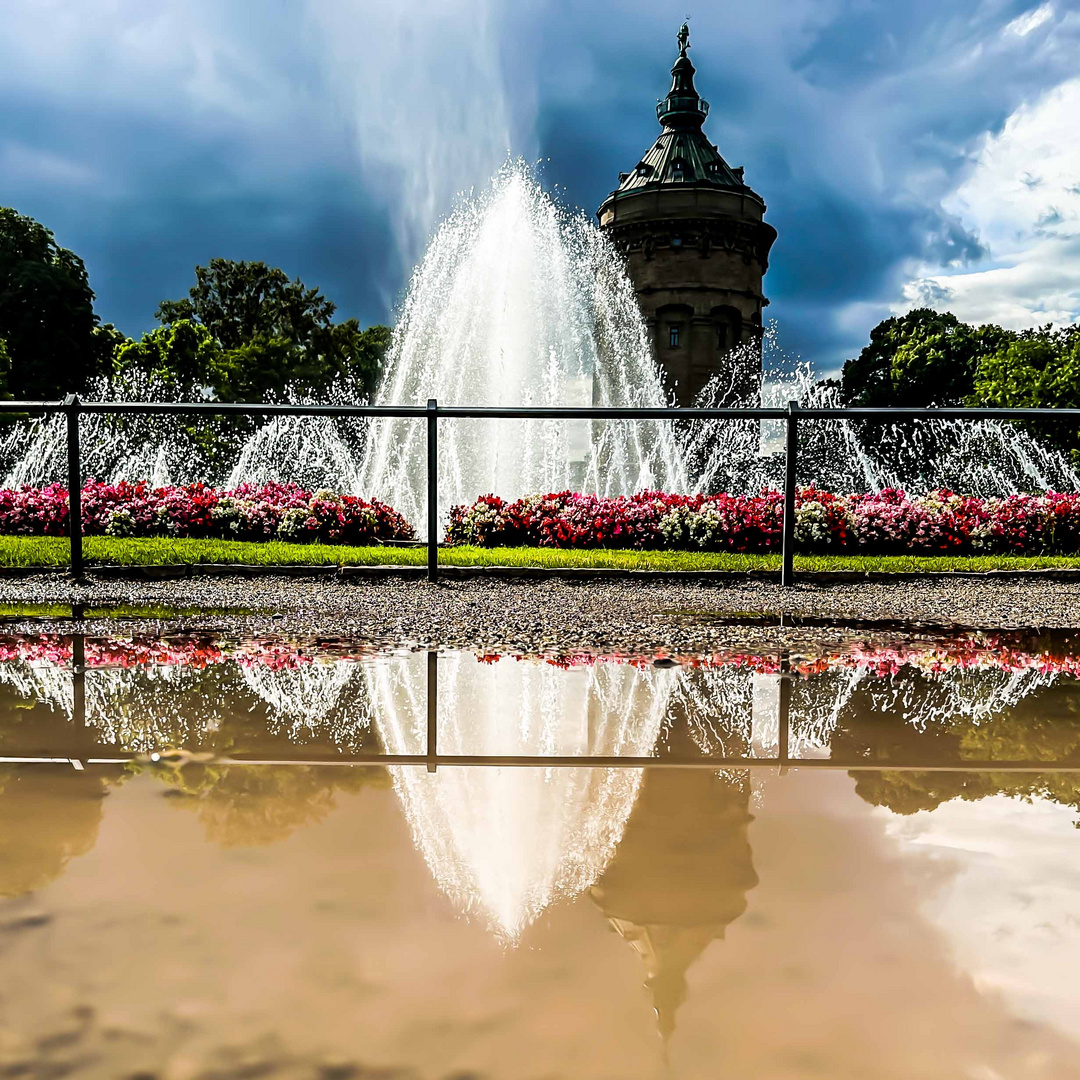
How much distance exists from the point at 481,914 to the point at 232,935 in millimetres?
453

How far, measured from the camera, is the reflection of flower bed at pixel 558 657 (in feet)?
14.8

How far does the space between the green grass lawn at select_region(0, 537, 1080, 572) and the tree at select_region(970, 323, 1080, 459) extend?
80.0ft

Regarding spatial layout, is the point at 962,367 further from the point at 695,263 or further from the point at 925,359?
the point at 695,263

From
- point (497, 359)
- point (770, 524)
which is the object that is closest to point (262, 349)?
point (497, 359)

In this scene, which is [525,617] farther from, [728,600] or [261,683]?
[261,683]

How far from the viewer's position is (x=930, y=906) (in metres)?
1.85

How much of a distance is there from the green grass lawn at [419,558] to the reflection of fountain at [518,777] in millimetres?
4784

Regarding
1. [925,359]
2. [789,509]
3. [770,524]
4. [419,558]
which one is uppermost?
[925,359]

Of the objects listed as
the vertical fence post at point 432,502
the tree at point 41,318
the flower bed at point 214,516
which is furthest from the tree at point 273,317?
the vertical fence post at point 432,502

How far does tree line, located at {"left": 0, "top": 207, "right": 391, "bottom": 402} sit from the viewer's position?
37.9 meters

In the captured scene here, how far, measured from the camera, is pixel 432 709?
357 centimetres

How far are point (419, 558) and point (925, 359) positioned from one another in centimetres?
4308

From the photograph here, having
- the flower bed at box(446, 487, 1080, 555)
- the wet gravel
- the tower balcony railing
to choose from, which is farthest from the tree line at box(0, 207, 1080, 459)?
the wet gravel

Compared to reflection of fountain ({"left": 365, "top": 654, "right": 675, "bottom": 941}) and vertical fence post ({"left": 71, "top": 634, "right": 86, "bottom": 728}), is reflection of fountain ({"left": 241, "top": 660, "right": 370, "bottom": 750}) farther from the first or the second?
vertical fence post ({"left": 71, "top": 634, "right": 86, "bottom": 728})
